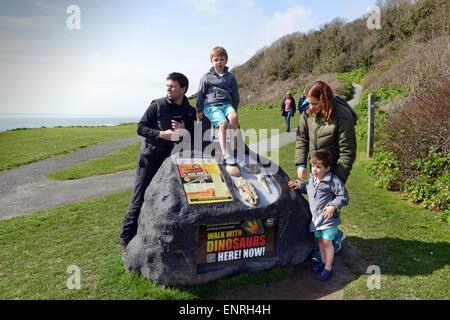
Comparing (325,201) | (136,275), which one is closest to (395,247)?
(325,201)

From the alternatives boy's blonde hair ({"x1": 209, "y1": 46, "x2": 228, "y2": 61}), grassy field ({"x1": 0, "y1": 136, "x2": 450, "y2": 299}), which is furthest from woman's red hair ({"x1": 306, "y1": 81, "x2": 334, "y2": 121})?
grassy field ({"x1": 0, "y1": 136, "x2": 450, "y2": 299})

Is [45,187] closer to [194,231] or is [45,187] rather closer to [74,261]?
[74,261]

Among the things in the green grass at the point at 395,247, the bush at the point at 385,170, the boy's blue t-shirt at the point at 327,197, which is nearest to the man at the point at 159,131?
the boy's blue t-shirt at the point at 327,197

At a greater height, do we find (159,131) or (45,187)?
(159,131)

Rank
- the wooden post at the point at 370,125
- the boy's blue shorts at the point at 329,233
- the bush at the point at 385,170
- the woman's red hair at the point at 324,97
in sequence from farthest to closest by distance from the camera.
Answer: the wooden post at the point at 370,125 < the bush at the point at 385,170 < the boy's blue shorts at the point at 329,233 < the woman's red hair at the point at 324,97

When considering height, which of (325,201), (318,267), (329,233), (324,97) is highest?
(324,97)

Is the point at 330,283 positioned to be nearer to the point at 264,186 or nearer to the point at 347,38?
the point at 264,186

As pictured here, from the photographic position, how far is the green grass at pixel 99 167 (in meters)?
12.8

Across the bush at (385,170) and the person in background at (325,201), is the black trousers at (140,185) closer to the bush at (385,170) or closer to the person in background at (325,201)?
the person in background at (325,201)

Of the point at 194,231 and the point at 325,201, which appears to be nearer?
the point at 194,231

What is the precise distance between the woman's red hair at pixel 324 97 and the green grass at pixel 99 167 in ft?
34.6

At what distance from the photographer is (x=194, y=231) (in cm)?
415

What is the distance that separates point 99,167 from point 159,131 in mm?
10628
